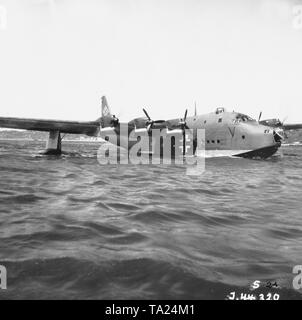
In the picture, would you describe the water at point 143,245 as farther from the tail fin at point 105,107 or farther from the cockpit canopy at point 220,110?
the tail fin at point 105,107

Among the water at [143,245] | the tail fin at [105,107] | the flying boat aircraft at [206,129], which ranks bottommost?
the water at [143,245]

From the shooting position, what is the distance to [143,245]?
542 centimetres

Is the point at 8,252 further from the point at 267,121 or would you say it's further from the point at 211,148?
the point at 267,121

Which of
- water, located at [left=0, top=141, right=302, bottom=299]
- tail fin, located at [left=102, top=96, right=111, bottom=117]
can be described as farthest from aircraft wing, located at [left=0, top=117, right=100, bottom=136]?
water, located at [left=0, top=141, right=302, bottom=299]

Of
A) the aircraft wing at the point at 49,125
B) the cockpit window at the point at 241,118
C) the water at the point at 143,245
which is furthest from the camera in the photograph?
the cockpit window at the point at 241,118

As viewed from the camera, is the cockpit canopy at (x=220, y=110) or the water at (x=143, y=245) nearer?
the water at (x=143, y=245)

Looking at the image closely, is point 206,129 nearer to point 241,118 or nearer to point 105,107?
point 241,118

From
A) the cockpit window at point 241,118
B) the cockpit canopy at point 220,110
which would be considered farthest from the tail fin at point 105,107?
the cockpit window at point 241,118

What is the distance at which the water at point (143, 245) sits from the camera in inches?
155

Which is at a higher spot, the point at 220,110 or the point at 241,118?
the point at 220,110

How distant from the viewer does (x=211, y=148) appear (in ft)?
108

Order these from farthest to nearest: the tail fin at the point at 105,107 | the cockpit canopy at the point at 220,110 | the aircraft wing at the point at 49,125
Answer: the tail fin at the point at 105,107 < the cockpit canopy at the point at 220,110 < the aircraft wing at the point at 49,125

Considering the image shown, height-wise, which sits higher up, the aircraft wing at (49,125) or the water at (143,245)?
the aircraft wing at (49,125)

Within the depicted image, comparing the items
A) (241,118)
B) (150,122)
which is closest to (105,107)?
(150,122)
